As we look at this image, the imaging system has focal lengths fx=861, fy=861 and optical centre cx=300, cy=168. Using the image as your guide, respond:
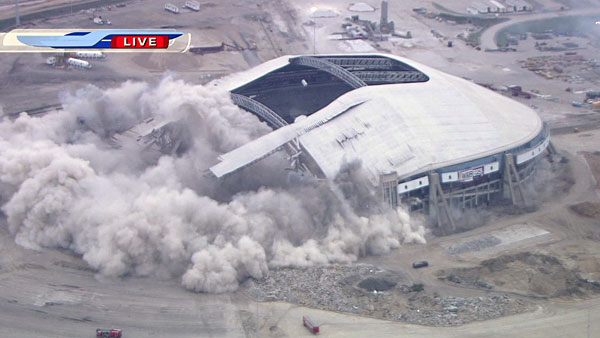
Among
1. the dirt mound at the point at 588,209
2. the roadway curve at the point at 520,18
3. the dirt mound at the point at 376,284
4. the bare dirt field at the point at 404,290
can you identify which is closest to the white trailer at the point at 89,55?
the bare dirt field at the point at 404,290

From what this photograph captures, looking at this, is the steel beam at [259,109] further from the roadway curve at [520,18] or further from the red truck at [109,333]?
the roadway curve at [520,18]

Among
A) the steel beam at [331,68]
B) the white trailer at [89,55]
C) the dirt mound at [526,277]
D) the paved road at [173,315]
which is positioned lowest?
the white trailer at [89,55]

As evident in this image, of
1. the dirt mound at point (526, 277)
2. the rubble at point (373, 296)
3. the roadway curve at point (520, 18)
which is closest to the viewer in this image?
the rubble at point (373, 296)

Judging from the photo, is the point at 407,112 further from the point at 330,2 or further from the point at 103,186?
the point at 330,2

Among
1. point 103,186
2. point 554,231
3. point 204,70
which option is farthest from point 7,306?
point 204,70

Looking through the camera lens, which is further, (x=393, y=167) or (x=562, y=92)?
(x=562, y=92)

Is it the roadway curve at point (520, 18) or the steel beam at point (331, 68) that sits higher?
the steel beam at point (331, 68)

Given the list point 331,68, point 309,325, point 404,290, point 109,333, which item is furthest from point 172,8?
point 309,325
